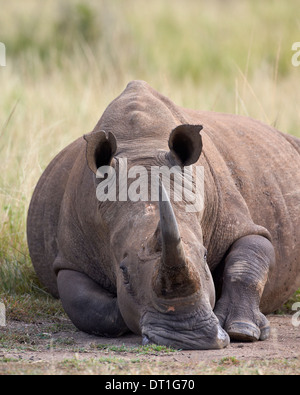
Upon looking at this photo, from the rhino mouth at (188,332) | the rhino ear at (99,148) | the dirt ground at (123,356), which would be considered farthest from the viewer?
the rhino ear at (99,148)

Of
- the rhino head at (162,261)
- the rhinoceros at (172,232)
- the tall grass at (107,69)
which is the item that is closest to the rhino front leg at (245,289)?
the rhinoceros at (172,232)

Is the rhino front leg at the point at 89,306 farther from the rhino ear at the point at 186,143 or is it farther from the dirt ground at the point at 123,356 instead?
the rhino ear at the point at 186,143

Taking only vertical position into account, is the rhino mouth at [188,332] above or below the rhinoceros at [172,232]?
below

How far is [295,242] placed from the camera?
698 centimetres

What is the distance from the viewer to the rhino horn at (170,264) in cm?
477

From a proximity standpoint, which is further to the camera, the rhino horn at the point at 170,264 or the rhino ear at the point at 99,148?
the rhino ear at the point at 99,148

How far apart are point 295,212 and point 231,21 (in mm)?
11600

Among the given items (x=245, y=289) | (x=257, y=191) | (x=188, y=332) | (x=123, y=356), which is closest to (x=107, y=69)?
(x=257, y=191)

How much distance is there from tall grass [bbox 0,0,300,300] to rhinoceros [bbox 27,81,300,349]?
41.2 inches

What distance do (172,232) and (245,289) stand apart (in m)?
1.27

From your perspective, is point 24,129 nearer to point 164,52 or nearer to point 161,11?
point 164,52

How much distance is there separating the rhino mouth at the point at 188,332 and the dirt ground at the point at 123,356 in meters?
0.08

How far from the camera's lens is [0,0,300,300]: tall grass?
28.0 feet
